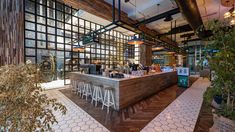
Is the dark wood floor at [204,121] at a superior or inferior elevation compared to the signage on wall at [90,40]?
inferior

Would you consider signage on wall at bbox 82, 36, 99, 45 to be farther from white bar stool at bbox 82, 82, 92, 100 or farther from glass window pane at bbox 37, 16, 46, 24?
glass window pane at bbox 37, 16, 46, 24

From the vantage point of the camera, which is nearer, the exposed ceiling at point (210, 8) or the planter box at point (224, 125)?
the planter box at point (224, 125)

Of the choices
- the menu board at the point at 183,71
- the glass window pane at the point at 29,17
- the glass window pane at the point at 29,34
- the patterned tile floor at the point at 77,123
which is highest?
the glass window pane at the point at 29,17

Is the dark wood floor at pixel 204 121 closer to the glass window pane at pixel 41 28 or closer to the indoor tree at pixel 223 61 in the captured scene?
the indoor tree at pixel 223 61

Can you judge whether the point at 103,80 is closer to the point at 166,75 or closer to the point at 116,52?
the point at 166,75

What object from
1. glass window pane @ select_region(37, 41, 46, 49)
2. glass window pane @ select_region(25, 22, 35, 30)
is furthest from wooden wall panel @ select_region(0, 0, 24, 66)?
glass window pane @ select_region(37, 41, 46, 49)

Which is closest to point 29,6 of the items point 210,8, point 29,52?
point 29,52

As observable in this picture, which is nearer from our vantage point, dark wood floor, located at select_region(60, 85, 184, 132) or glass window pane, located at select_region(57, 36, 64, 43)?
dark wood floor, located at select_region(60, 85, 184, 132)

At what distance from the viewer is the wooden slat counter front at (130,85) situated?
378 cm

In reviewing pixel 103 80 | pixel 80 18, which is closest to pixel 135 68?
pixel 103 80

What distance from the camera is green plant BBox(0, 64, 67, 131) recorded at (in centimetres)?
107

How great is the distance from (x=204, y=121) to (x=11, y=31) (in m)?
7.51

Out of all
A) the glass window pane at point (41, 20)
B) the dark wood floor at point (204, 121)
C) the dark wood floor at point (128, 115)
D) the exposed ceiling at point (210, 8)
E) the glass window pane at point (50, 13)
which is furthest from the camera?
the glass window pane at point (50, 13)

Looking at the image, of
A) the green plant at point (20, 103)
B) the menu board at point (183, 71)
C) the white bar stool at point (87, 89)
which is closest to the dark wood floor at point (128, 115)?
the white bar stool at point (87, 89)
